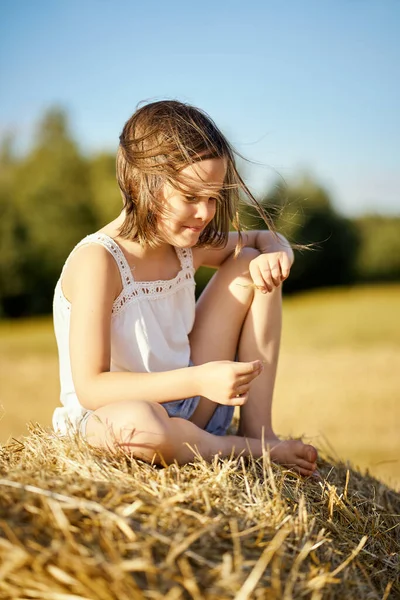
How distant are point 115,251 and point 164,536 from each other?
1038 mm

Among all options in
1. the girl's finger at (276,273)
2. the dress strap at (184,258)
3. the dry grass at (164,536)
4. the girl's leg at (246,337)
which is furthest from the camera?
the dress strap at (184,258)

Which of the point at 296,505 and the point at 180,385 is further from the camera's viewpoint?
the point at 180,385

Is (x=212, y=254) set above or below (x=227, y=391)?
above

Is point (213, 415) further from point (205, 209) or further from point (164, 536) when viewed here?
point (164, 536)

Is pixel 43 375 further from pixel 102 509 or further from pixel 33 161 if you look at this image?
pixel 33 161

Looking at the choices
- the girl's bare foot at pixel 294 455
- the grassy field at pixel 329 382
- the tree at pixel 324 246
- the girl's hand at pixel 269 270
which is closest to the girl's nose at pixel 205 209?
the girl's hand at pixel 269 270

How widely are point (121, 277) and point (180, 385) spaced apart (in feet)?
1.48

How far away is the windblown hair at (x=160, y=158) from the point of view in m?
2.00

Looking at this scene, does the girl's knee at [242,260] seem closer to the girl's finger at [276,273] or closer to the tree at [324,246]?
the girl's finger at [276,273]

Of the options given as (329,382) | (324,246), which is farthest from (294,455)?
(324,246)

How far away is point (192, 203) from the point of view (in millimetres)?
2004

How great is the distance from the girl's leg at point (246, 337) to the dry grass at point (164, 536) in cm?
55

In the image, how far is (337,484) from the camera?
204 cm

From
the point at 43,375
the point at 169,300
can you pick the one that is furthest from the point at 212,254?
the point at 43,375
